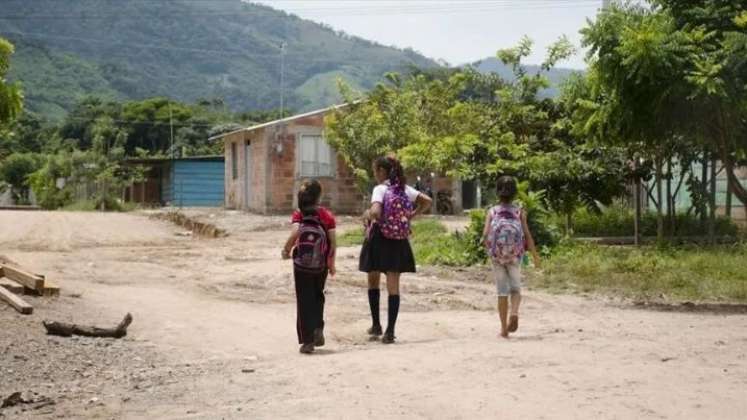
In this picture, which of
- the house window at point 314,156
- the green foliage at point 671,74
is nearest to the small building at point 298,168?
the house window at point 314,156

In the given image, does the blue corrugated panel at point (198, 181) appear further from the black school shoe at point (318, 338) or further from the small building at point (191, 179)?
the black school shoe at point (318, 338)

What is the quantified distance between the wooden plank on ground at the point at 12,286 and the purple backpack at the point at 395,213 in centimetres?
556

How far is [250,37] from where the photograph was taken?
16388cm

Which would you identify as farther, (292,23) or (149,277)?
(292,23)

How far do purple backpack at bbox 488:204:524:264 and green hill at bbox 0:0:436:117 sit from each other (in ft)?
293

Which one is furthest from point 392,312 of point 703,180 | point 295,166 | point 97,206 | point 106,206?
point 97,206

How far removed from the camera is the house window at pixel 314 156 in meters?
34.4

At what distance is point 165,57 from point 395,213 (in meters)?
131

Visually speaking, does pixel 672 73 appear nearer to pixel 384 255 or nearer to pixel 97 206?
pixel 384 255

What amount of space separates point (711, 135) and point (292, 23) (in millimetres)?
179108

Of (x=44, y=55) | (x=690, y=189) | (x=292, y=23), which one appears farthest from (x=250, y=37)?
(x=690, y=189)

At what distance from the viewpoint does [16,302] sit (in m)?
10.9

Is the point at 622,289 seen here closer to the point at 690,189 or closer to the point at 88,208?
the point at 690,189

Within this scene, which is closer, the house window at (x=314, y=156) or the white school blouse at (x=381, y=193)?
the white school blouse at (x=381, y=193)
